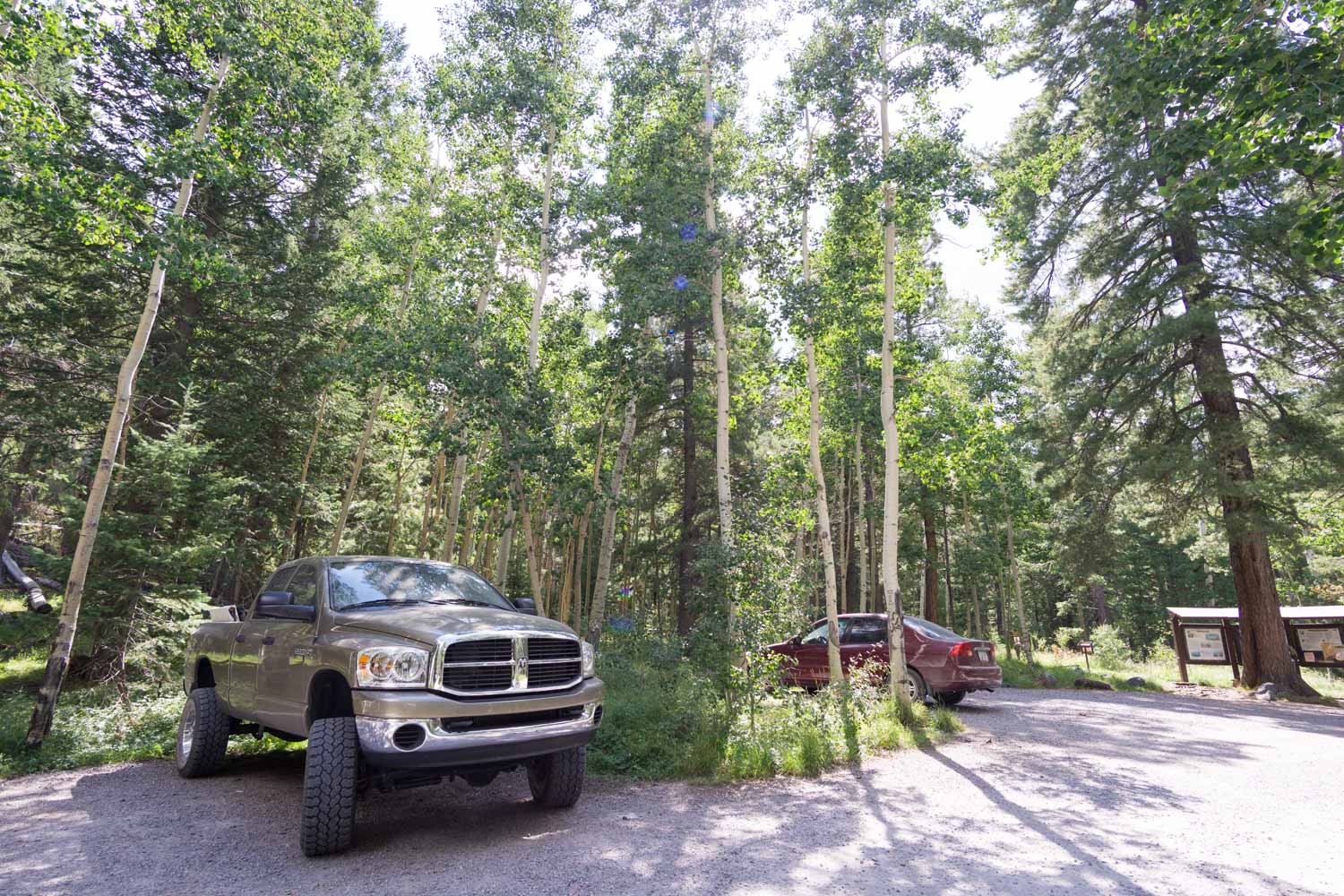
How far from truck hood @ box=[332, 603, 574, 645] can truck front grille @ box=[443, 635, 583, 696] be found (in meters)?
0.09

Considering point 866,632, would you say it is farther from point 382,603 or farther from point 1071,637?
point 1071,637

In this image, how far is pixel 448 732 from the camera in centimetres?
404

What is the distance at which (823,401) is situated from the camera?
62.4 feet

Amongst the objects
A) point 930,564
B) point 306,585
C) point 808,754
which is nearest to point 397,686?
point 306,585

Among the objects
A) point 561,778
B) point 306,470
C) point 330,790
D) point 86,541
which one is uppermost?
point 306,470

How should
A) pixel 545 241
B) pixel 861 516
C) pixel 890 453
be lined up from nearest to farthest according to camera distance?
pixel 890 453, pixel 545 241, pixel 861 516

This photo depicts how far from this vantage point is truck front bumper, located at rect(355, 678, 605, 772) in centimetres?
390

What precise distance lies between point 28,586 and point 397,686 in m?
22.4

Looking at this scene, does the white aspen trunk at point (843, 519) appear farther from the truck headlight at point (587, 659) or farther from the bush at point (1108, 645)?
the truck headlight at point (587, 659)

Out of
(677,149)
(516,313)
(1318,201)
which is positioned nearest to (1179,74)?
(1318,201)

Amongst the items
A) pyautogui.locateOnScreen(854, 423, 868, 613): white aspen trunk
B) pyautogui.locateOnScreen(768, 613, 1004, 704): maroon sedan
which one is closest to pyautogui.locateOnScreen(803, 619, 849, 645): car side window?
pyautogui.locateOnScreen(768, 613, 1004, 704): maroon sedan

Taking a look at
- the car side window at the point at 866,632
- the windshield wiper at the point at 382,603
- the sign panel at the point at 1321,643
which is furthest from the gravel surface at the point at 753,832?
the sign panel at the point at 1321,643

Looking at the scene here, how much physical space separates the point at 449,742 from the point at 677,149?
11.0 metres

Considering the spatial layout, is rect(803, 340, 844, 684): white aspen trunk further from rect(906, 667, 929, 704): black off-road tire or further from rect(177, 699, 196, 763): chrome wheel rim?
rect(177, 699, 196, 763): chrome wheel rim
